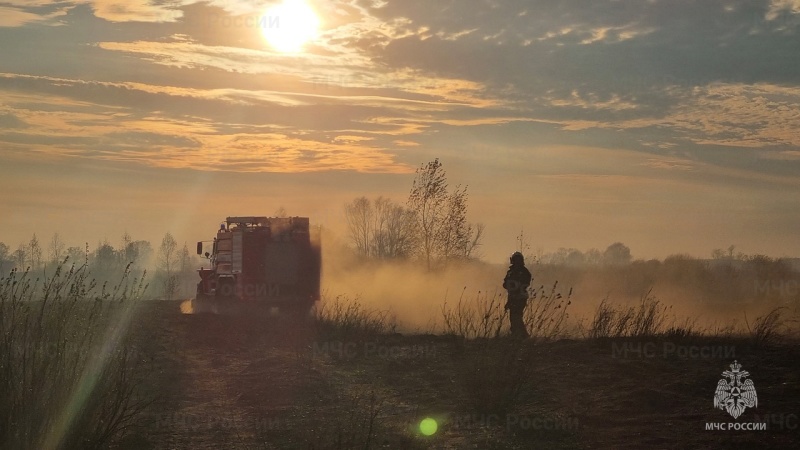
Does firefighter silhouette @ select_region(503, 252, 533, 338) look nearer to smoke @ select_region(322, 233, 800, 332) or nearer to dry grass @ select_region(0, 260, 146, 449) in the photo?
smoke @ select_region(322, 233, 800, 332)

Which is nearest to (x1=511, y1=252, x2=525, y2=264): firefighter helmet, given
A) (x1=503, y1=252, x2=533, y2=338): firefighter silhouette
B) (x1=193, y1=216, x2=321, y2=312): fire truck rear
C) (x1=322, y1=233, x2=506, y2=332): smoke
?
(x1=503, y1=252, x2=533, y2=338): firefighter silhouette


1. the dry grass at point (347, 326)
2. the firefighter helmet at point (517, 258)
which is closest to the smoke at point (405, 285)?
the dry grass at point (347, 326)

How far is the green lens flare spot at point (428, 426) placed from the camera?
1108 cm

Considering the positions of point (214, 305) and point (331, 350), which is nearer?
point (331, 350)

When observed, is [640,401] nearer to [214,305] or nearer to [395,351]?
[395,351]

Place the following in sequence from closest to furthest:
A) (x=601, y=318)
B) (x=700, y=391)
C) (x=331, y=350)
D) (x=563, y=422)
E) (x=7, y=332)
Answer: (x=7, y=332) < (x=563, y=422) < (x=700, y=391) < (x=601, y=318) < (x=331, y=350)

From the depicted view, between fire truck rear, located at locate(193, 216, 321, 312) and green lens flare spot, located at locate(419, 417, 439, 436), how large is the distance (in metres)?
18.4

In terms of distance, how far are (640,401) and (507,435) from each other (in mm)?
2102

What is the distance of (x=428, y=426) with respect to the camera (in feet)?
37.4

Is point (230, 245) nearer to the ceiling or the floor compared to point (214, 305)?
nearer to the ceiling

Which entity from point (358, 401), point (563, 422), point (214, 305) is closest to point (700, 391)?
point (563, 422)

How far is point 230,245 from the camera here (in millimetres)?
29922

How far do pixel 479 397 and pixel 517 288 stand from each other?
25.8 feet

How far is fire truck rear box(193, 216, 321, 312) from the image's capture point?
29.4m
